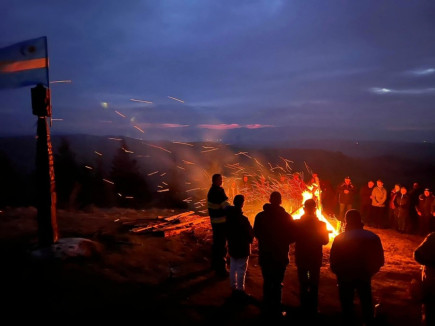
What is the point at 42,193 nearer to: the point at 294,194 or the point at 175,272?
the point at 175,272

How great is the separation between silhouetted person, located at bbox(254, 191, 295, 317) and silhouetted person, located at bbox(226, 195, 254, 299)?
45 centimetres

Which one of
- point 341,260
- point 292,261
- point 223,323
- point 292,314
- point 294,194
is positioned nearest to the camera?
point 341,260

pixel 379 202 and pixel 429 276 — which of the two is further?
pixel 379 202

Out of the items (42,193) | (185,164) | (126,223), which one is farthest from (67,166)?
(42,193)

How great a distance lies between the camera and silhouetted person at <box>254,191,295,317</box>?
640 cm

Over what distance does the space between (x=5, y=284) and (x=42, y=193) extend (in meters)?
2.31

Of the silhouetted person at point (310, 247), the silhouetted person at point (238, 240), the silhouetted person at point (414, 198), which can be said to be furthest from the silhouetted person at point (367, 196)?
the silhouetted person at point (238, 240)

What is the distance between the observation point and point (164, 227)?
1194 centimetres

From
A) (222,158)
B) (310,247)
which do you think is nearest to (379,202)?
(310,247)

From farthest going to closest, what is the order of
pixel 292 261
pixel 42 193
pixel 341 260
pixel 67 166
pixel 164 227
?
pixel 67 166, pixel 164 227, pixel 292 261, pixel 42 193, pixel 341 260

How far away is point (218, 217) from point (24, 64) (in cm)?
584

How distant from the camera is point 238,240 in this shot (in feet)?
22.9

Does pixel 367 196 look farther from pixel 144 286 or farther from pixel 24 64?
pixel 24 64

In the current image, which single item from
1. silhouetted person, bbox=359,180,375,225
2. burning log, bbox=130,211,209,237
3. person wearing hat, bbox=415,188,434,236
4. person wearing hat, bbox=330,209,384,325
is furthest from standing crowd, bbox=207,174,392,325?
silhouetted person, bbox=359,180,375,225
